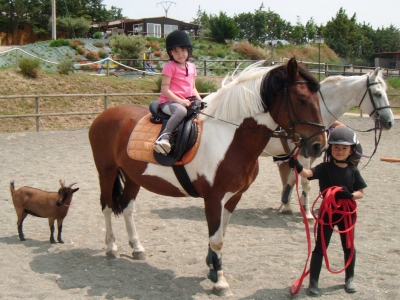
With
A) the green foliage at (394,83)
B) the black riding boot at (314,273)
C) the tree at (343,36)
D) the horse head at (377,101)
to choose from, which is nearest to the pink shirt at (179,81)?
the black riding boot at (314,273)

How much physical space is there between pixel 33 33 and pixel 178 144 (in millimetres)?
49856

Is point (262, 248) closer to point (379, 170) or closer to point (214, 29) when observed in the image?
point (379, 170)

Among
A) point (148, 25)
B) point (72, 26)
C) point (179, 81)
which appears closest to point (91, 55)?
point (72, 26)

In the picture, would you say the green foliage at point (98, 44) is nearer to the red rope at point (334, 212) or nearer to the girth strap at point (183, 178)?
the girth strap at point (183, 178)

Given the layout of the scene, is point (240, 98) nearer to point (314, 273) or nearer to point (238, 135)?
point (238, 135)

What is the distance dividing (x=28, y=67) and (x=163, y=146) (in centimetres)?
1755

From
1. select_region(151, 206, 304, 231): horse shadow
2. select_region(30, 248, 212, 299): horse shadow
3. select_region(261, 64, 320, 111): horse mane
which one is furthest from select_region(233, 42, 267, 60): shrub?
select_region(261, 64, 320, 111): horse mane

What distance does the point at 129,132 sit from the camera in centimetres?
460

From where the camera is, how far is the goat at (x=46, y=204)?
201 inches

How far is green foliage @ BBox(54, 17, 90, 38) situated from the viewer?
4209cm

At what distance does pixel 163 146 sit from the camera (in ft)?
12.4

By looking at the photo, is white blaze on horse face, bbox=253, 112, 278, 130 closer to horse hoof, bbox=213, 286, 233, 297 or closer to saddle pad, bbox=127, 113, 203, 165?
saddle pad, bbox=127, 113, 203, 165

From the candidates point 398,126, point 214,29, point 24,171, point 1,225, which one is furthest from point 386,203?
point 214,29

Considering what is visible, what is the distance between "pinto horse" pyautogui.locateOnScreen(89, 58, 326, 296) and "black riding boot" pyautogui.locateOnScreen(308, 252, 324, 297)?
713 mm
